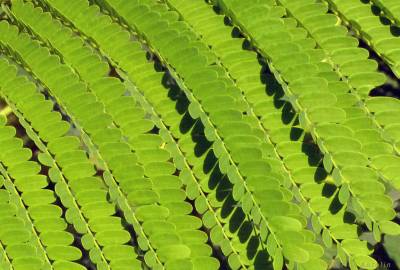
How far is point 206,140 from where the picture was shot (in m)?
1.60

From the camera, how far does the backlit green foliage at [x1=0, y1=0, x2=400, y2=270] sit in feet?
4.91

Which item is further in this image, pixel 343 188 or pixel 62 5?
pixel 62 5

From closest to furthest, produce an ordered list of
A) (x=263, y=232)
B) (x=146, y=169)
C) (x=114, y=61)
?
(x=263, y=232)
(x=146, y=169)
(x=114, y=61)

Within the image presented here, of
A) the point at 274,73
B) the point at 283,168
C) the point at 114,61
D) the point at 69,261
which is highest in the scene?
the point at 114,61

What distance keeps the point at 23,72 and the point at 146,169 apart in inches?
22.4

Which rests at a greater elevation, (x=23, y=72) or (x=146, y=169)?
(x=23, y=72)

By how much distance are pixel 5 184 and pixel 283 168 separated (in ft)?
2.67

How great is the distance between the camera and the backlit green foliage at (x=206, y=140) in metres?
1.50

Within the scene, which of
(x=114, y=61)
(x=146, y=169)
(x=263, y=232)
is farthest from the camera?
(x=114, y=61)

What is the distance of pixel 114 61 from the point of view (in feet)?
5.61

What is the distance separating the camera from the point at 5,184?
166cm

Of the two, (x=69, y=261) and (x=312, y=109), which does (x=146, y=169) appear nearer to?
(x=69, y=261)

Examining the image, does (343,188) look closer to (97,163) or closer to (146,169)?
(146,169)

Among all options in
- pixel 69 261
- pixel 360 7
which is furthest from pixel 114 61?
pixel 360 7
